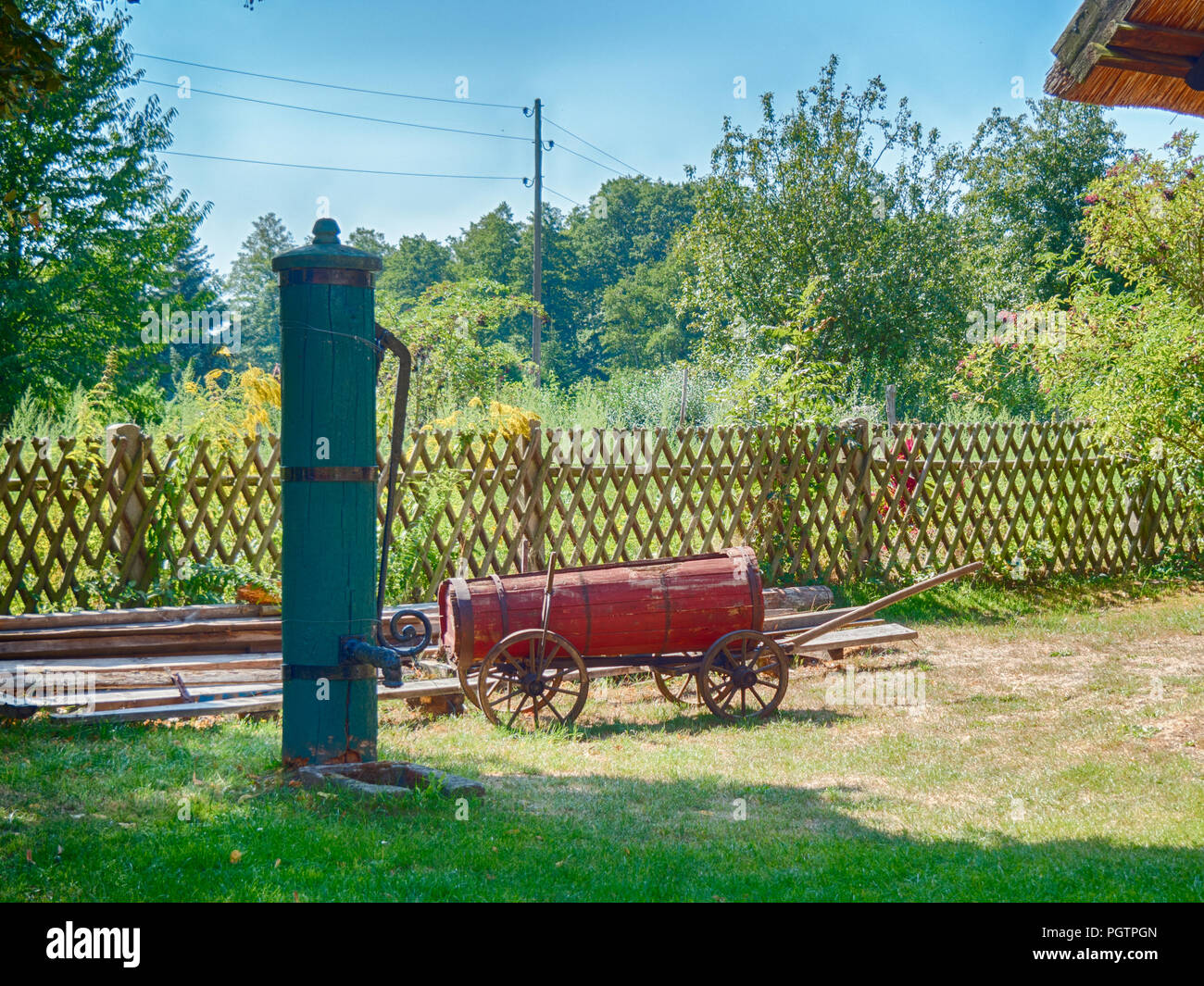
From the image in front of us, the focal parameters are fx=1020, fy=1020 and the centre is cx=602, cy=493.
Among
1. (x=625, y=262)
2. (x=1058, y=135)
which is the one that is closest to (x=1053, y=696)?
(x=1058, y=135)

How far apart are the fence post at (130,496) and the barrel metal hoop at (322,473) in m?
3.63

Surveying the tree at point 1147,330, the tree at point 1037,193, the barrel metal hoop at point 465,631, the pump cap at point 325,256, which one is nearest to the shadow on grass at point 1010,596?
the tree at point 1147,330

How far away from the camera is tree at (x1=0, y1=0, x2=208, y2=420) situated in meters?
13.1

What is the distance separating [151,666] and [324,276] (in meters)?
2.89

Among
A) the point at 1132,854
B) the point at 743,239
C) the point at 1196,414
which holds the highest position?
the point at 743,239

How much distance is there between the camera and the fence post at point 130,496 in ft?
23.0

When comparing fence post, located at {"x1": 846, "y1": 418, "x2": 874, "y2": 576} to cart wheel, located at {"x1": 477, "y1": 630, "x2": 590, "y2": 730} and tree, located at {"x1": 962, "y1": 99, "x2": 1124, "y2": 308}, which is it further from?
tree, located at {"x1": 962, "y1": 99, "x2": 1124, "y2": 308}

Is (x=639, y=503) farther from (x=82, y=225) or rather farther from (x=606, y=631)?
(x=82, y=225)

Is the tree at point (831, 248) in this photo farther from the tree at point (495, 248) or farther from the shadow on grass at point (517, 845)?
the tree at point (495, 248)

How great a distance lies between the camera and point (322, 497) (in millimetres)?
3939

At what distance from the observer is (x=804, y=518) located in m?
9.01

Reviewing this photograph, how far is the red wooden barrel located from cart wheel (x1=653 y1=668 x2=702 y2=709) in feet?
0.68

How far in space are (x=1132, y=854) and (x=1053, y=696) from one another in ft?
9.82
